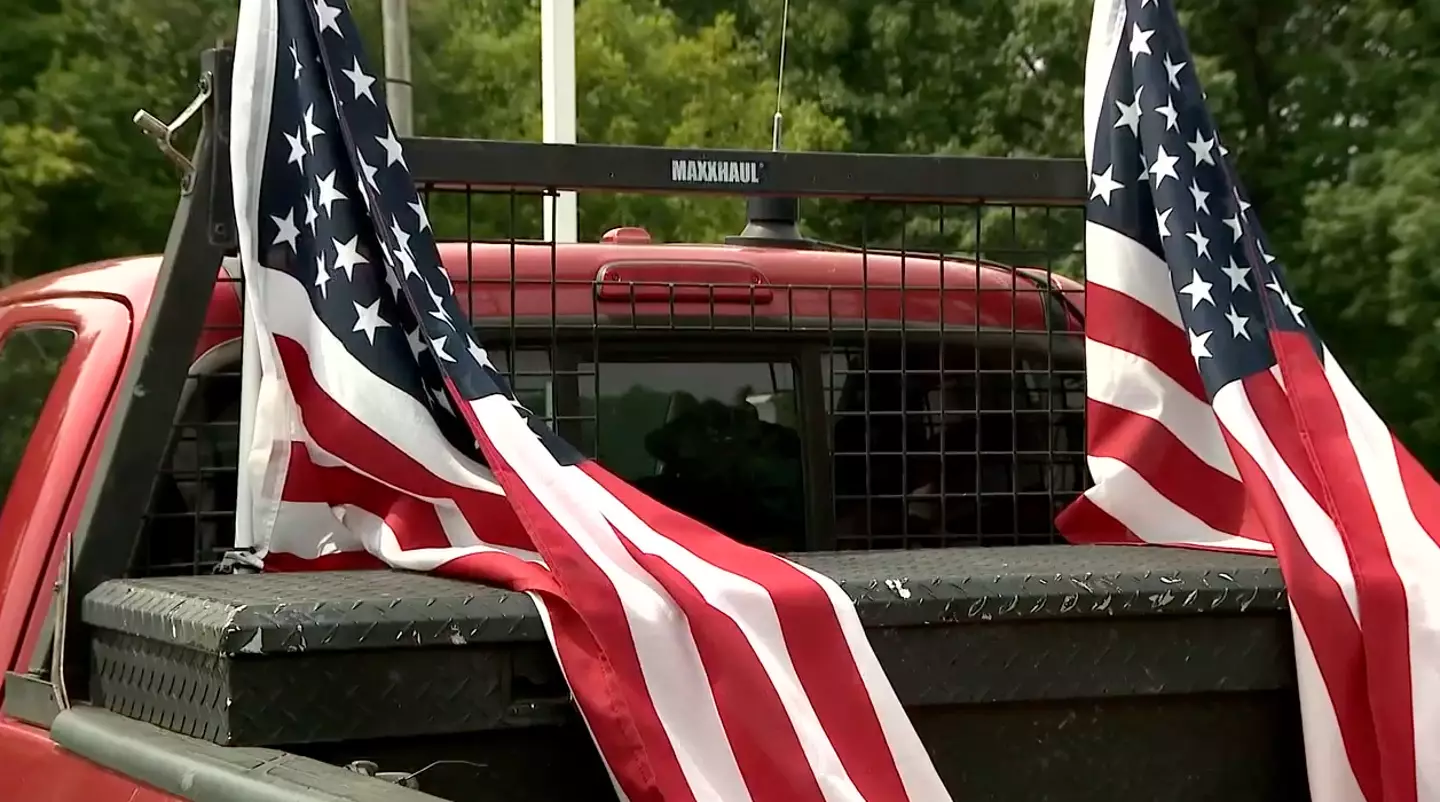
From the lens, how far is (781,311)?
347 centimetres

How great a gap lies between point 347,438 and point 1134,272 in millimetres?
1376

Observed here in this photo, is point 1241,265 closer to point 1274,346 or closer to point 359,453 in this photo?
point 1274,346

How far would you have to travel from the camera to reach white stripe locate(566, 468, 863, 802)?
2.21 meters

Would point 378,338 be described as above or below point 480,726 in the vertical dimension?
above

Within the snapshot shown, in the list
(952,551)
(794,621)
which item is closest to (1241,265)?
(952,551)

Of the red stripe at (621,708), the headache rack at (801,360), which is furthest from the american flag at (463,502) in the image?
the headache rack at (801,360)

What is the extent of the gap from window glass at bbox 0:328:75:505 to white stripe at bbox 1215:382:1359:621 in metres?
1.94

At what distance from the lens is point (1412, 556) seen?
262cm

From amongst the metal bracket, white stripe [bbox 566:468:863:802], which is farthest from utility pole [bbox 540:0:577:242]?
white stripe [bbox 566:468:863:802]

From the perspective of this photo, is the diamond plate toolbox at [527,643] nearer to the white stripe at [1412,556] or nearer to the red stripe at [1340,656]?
the red stripe at [1340,656]

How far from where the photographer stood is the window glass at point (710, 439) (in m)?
3.31

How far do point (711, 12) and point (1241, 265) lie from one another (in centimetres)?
1743

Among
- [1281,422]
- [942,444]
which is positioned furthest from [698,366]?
[1281,422]

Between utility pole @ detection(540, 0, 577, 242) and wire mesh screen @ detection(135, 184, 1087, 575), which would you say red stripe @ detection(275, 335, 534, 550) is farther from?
utility pole @ detection(540, 0, 577, 242)
